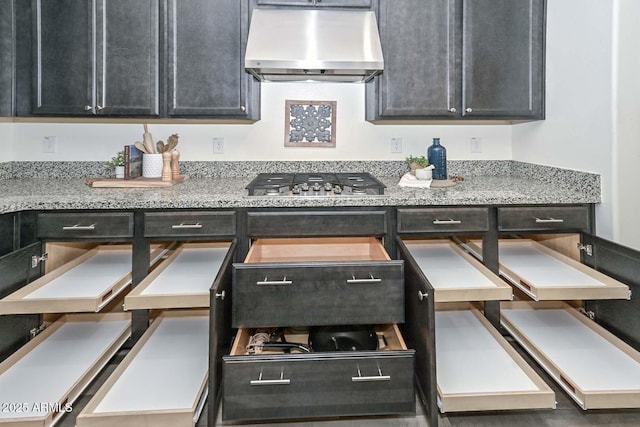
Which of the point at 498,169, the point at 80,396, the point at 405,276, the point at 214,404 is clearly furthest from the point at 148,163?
the point at 498,169

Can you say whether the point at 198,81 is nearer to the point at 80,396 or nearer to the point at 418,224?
the point at 418,224

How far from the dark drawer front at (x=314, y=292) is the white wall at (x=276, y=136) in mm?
1201

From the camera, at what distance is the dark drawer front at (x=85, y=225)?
5.68ft

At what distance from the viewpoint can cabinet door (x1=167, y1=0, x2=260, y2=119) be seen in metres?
2.09

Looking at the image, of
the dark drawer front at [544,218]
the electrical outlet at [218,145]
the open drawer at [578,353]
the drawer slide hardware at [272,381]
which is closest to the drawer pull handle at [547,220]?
the dark drawer front at [544,218]

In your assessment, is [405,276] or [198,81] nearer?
[405,276]

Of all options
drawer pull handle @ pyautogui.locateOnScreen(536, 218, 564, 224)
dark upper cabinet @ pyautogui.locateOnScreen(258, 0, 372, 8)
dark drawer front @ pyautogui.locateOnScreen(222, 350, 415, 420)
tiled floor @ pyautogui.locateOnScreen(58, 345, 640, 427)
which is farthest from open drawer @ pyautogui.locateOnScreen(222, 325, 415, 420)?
dark upper cabinet @ pyautogui.locateOnScreen(258, 0, 372, 8)

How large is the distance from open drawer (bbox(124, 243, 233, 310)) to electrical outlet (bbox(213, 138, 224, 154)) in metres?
0.68

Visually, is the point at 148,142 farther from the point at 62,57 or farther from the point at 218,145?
the point at 62,57

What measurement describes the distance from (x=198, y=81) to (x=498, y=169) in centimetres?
197

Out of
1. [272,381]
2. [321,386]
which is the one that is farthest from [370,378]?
[272,381]

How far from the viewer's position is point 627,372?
1.50 metres

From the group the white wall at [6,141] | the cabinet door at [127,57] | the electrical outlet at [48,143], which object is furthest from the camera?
the electrical outlet at [48,143]

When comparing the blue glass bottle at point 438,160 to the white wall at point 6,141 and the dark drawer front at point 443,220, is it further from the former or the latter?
the white wall at point 6,141
